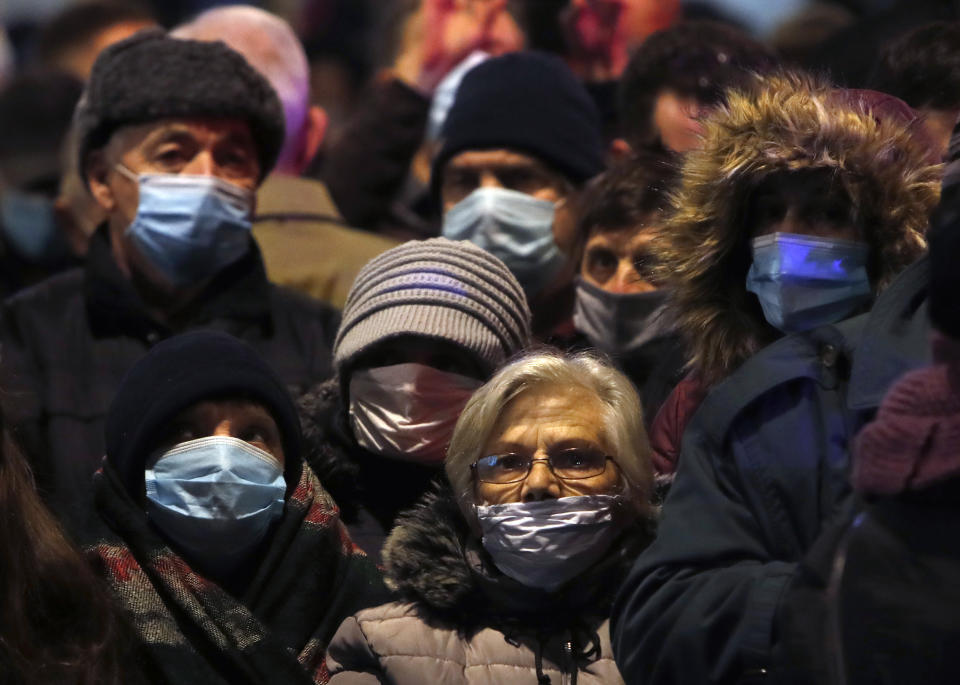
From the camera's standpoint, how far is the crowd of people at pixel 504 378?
3227 mm

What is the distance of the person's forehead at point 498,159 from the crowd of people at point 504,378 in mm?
11

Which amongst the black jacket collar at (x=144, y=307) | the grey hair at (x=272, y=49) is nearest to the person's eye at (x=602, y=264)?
the black jacket collar at (x=144, y=307)

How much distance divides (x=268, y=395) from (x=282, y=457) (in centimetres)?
18

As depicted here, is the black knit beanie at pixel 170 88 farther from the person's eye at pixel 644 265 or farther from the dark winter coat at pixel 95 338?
the person's eye at pixel 644 265

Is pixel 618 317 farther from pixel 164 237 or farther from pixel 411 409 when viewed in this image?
pixel 164 237

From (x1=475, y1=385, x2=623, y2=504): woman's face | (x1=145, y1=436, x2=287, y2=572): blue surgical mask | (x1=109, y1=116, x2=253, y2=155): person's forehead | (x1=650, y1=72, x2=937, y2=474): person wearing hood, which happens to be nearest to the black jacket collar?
(x1=109, y1=116, x2=253, y2=155): person's forehead

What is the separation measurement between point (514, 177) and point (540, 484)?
2076 mm

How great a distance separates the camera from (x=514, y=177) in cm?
623

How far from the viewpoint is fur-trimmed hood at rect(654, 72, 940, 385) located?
4.16 m

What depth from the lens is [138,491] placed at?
475 cm

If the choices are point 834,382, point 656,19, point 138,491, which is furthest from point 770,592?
point 656,19

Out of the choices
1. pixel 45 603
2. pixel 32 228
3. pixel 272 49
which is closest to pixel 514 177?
pixel 272 49

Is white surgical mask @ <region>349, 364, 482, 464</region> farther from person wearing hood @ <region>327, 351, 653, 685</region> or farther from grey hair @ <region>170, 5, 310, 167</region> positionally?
grey hair @ <region>170, 5, 310, 167</region>

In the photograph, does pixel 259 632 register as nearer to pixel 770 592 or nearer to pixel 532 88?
pixel 770 592
